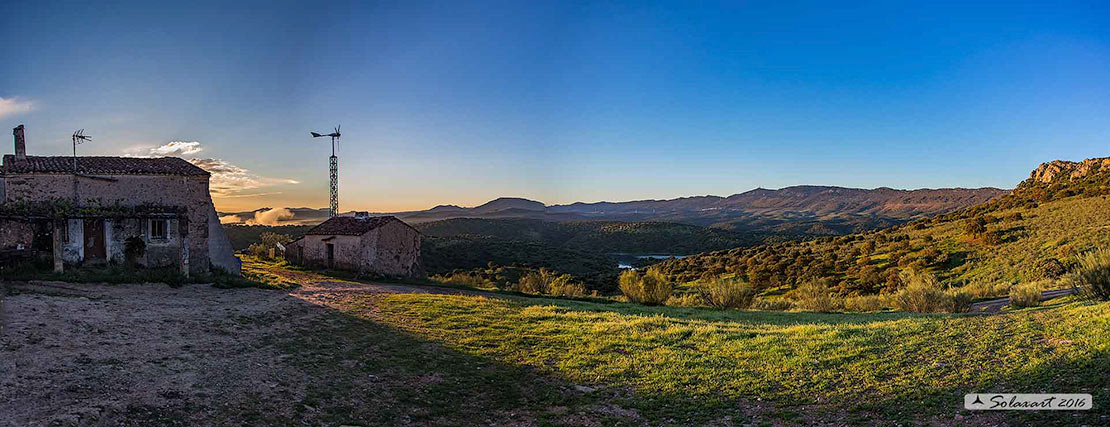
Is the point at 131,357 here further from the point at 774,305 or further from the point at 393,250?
the point at 393,250

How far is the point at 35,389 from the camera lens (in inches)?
256

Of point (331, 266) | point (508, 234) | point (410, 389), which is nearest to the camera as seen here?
point (410, 389)

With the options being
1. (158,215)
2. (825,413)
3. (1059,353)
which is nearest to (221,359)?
(825,413)

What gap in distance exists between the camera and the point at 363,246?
26.9 meters

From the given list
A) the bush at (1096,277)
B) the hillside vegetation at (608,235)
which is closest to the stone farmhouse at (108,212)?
the bush at (1096,277)

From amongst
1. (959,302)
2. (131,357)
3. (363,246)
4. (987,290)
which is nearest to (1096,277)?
(959,302)

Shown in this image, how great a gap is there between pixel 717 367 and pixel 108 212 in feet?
67.6

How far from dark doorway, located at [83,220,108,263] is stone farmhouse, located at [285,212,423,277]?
981cm

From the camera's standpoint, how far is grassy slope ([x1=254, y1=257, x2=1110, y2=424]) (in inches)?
260

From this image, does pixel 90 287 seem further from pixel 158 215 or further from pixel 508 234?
pixel 508 234

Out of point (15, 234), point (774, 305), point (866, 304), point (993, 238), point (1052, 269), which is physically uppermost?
point (15, 234)

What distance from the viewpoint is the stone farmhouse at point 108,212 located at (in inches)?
713

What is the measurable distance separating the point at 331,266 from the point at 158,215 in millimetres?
9496

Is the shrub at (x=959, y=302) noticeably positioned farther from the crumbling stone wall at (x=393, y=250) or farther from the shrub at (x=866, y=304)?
the crumbling stone wall at (x=393, y=250)
